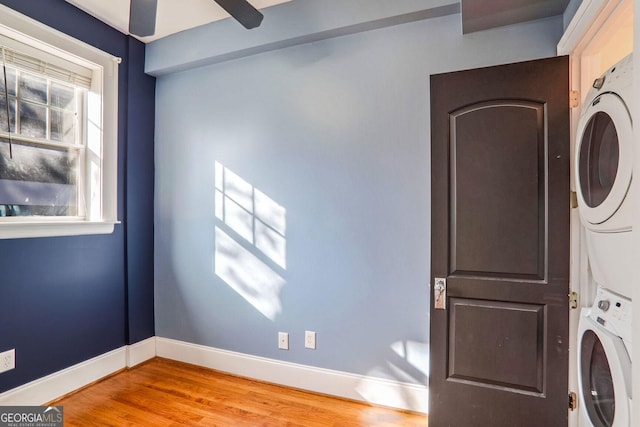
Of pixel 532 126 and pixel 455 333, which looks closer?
pixel 532 126

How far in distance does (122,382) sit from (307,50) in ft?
9.14

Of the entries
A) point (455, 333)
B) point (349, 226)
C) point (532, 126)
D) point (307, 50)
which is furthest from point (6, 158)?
point (532, 126)

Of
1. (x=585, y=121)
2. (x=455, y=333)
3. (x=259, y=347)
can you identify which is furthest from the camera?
(x=259, y=347)

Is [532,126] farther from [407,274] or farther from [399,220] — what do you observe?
[407,274]

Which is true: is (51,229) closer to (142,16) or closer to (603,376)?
(142,16)

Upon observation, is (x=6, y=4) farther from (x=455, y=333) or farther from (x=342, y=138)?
(x=455, y=333)

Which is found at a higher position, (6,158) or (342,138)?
(342,138)

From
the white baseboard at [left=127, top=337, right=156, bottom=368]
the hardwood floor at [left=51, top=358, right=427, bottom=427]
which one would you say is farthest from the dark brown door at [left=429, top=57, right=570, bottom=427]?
the white baseboard at [left=127, top=337, right=156, bottom=368]

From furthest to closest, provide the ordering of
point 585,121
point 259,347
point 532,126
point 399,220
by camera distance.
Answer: point 259,347
point 399,220
point 532,126
point 585,121

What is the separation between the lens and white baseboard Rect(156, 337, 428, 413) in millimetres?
2098

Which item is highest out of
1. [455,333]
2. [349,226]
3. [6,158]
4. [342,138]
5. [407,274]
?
[342,138]

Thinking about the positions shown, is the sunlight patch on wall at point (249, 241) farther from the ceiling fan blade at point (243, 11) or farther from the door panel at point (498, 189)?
the door panel at point (498, 189)

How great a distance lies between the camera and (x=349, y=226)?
7.34 ft

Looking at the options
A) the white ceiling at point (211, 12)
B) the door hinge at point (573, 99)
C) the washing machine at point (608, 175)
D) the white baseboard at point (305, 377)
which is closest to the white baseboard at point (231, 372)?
the white baseboard at point (305, 377)
